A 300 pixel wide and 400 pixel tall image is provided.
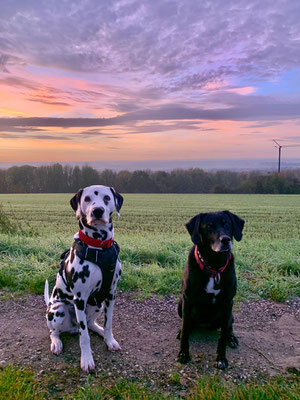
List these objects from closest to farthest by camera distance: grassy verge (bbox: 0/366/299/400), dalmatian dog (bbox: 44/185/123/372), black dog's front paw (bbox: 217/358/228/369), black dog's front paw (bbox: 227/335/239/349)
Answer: grassy verge (bbox: 0/366/299/400)
dalmatian dog (bbox: 44/185/123/372)
black dog's front paw (bbox: 217/358/228/369)
black dog's front paw (bbox: 227/335/239/349)

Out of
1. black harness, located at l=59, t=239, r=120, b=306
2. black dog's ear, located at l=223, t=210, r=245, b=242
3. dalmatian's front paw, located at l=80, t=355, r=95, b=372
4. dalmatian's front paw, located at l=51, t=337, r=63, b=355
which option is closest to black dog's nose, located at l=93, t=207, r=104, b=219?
black harness, located at l=59, t=239, r=120, b=306

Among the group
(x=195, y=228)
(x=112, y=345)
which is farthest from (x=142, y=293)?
(x=195, y=228)

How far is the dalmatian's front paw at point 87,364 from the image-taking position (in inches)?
142

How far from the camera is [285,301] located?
548 centimetres

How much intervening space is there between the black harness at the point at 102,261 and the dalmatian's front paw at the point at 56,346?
2.04ft

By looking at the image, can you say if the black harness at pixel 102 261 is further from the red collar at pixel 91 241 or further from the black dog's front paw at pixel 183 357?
the black dog's front paw at pixel 183 357

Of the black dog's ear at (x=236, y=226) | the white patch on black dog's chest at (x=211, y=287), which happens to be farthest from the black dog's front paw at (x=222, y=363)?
the black dog's ear at (x=236, y=226)

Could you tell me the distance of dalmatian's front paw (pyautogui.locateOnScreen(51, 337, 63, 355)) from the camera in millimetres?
3903

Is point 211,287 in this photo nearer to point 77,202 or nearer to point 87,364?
point 87,364

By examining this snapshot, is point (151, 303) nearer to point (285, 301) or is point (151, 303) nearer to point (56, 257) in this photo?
point (285, 301)

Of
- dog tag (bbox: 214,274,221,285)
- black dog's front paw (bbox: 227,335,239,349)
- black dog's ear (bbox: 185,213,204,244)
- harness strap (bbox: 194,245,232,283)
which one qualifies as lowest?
black dog's front paw (bbox: 227,335,239,349)

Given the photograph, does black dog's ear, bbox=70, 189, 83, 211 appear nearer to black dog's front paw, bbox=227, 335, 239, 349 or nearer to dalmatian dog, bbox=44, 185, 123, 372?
dalmatian dog, bbox=44, 185, 123, 372

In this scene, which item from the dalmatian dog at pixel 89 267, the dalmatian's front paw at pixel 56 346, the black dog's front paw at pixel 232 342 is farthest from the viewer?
the black dog's front paw at pixel 232 342

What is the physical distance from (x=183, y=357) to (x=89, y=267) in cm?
144
